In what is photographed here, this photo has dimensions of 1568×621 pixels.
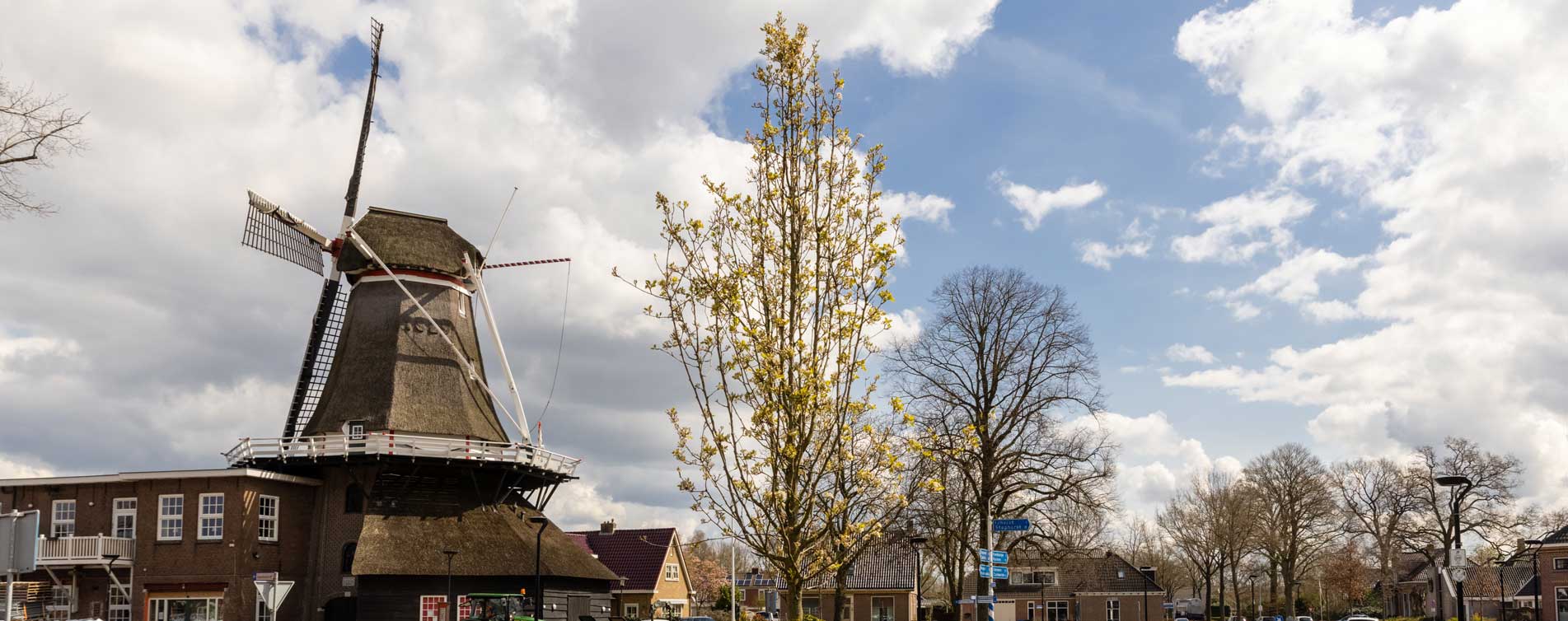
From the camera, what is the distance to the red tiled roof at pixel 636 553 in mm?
67125

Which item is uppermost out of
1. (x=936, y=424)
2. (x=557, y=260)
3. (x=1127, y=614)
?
(x=557, y=260)

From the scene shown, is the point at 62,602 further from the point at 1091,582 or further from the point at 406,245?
the point at 1091,582

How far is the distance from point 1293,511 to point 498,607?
53.6 metres

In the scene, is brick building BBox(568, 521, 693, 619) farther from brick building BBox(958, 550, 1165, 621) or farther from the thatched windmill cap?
the thatched windmill cap

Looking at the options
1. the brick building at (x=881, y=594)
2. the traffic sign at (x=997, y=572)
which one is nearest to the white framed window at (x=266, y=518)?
the traffic sign at (x=997, y=572)

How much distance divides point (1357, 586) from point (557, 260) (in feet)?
204

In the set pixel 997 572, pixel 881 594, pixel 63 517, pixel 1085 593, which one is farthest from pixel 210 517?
pixel 1085 593

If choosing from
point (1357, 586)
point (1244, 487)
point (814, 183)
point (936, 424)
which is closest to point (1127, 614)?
point (1244, 487)

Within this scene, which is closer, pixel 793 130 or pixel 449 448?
pixel 793 130

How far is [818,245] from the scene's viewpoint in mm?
11945

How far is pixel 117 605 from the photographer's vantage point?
125 ft

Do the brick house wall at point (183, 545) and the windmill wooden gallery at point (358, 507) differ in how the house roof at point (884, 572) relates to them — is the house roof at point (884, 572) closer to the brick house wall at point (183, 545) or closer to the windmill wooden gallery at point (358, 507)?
the windmill wooden gallery at point (358, 507)

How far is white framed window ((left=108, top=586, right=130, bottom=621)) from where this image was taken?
3794 centimetres

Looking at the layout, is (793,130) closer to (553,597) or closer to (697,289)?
(697,289)
